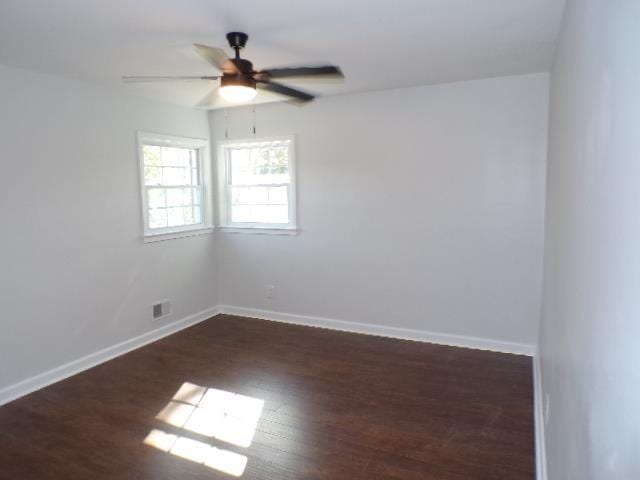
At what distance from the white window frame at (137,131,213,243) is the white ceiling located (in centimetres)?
77

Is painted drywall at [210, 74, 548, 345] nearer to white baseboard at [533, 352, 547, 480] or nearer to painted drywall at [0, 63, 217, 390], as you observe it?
white baseboard at [533, 352, 547, 480]

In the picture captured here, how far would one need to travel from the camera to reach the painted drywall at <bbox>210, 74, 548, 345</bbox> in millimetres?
3748

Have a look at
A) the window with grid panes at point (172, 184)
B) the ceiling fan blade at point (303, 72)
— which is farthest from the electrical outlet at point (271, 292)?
the ceiling fan blade at point (303, 72)

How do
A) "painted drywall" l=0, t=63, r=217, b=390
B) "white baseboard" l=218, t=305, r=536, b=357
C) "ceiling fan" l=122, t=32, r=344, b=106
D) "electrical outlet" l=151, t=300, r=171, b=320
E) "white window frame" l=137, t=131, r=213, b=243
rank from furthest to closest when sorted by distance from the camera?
"electrical outlet" l=151, t=300, r=171, b=320 → "white window frame" l=137, t=131, r=213, b=243 → "white baseboard" l=218, t=305, r=536, b=357 → "painted drywall" l=0, t=63, r=217, b=390 → "ceiling fan" l=122, t=32, r=344, b=106

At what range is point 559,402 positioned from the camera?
1733mm

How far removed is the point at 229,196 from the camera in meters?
5.15

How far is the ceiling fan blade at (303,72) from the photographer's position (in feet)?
7.79

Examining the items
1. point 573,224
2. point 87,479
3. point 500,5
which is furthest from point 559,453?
point 87,479

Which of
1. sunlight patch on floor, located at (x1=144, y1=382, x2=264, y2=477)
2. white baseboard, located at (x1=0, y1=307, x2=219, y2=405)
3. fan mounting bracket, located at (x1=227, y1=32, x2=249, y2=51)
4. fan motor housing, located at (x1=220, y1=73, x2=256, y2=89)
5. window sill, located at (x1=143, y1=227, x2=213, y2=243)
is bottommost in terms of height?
sunlight patch on floor, located at (x1=144, y1=382, x2=264, y2=477)

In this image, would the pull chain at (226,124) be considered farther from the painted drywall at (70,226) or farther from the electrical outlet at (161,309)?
the electrical outlet at (161,309)

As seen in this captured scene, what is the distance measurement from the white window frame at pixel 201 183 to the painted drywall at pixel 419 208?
1.32 ft

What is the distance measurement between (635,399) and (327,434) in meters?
2.26

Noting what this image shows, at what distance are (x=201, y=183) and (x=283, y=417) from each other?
297 cm

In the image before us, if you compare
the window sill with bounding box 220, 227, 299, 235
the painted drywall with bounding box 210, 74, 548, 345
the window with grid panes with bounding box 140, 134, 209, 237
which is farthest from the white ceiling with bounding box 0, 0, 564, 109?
the window sill with bounding box 220, 227, 299, 235
